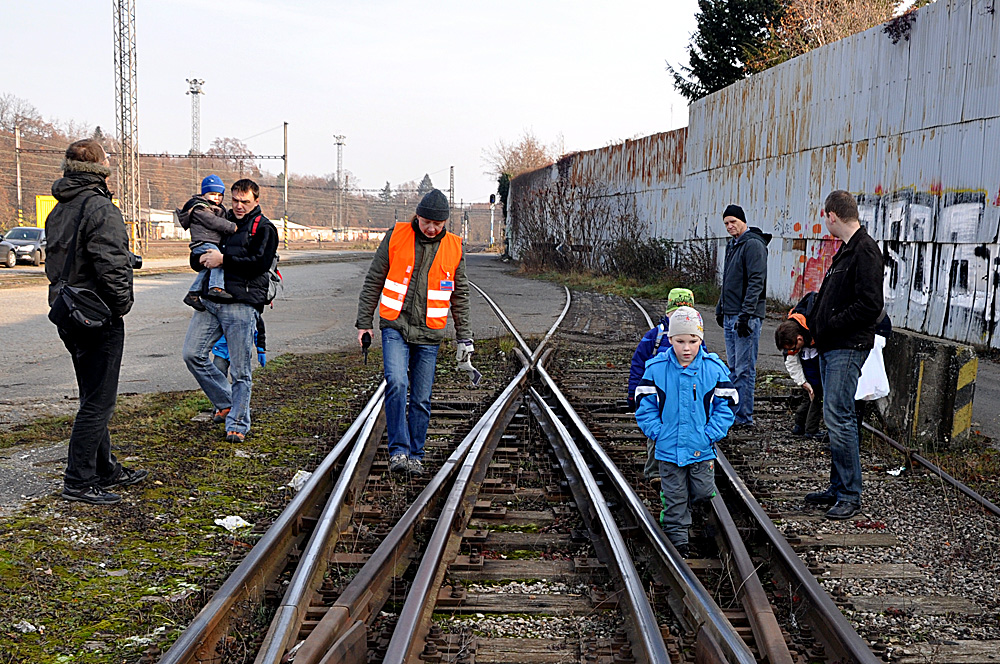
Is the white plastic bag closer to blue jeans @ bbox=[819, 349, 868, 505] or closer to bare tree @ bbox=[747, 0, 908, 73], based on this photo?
blue jeans @ bbox=[819, 349, 868, 505]

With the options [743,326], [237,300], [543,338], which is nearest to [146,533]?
[237,300]

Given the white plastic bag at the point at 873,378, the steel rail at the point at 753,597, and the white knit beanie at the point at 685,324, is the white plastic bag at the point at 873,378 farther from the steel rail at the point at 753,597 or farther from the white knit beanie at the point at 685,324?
the white knit beanie at the point at 685,324

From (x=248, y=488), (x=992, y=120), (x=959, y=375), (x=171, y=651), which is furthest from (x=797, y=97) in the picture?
(x=171, y=651)

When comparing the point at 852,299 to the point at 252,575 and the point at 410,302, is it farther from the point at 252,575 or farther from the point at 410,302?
the point at 252,575

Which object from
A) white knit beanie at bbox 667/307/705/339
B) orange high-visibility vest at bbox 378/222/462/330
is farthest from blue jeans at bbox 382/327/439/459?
white knit beanie at bbox 667/307/705/339

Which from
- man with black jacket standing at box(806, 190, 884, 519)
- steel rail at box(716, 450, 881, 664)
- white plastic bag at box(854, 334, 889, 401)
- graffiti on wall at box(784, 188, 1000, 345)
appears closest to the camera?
steel rail at box(716, 450, 881, 664)

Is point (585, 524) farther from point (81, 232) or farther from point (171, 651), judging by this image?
point (81, 232)

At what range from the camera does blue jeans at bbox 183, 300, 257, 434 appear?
23.0 ft

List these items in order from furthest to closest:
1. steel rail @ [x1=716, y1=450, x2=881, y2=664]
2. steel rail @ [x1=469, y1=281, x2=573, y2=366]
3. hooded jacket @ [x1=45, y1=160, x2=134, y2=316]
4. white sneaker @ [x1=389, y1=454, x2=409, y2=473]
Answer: steel rail @ [x1=469, y1=281, x2=573, y2=366], white sneaker @ [x1=389, y1=454, x2=409, y2=473], hooded jacket @ [x1=45, y1=160, x2=134, y2=316], steel rail @ [x1=716, y1=450, x2=881, y2=664]

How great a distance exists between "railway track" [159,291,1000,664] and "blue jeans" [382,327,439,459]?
0.87 ft

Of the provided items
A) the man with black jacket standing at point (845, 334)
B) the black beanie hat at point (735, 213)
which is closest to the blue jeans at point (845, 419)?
the man with black jacket standing at point (845, 334)

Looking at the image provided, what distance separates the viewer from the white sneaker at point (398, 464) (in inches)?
241

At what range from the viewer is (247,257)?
6.93 metres

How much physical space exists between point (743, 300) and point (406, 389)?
321cm
